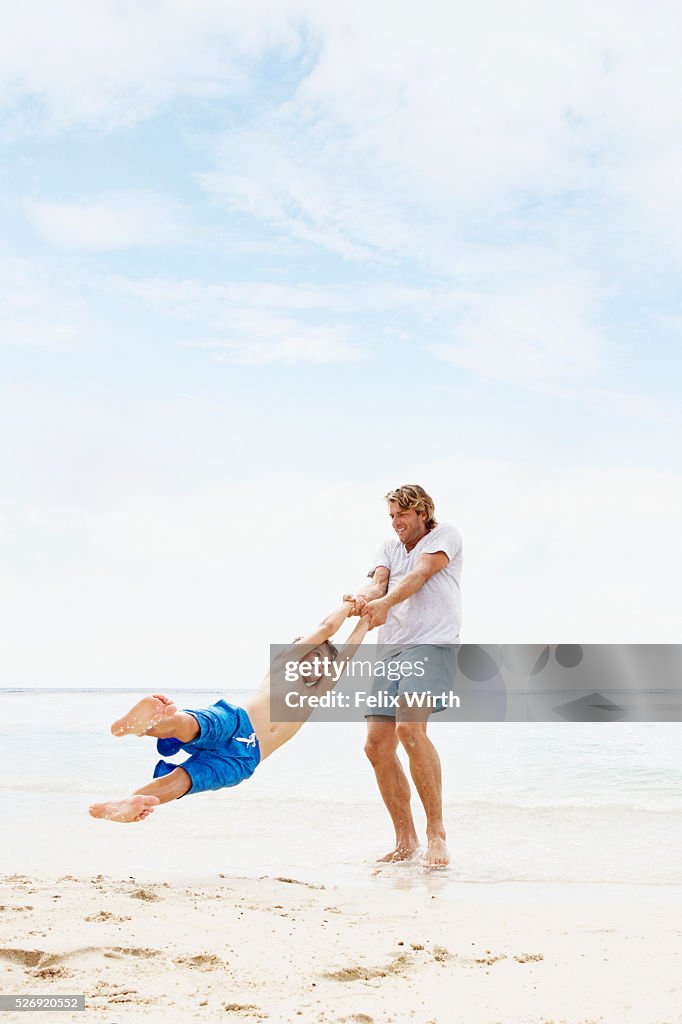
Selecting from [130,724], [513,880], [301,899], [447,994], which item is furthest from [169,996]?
[513,880]

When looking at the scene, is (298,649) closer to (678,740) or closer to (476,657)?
(678,740)

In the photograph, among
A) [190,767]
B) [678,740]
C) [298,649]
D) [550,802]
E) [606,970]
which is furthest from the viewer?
[678,740]

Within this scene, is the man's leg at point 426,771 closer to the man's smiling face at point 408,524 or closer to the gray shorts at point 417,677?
the gray shorts at point 417,677

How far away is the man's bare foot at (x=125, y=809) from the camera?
9.22 ft

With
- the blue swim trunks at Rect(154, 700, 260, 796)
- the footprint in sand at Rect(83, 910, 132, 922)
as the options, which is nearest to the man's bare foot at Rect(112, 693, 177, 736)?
the blue swim trunks at Rect(154, 700, 260, 796)

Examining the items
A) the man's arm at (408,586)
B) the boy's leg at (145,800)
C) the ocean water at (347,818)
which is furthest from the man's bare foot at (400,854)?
the boy's leg at (145,800)

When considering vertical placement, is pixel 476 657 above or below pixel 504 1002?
above

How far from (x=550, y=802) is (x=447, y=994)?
378cm

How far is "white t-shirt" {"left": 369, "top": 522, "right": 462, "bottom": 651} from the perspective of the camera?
15.0 ft

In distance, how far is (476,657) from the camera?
59.1 ft

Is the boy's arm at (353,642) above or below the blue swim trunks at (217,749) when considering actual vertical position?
above

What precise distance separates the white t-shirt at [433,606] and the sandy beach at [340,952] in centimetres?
130

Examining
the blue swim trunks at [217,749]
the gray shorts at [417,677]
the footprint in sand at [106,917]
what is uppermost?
the gray shorts at [417,677]

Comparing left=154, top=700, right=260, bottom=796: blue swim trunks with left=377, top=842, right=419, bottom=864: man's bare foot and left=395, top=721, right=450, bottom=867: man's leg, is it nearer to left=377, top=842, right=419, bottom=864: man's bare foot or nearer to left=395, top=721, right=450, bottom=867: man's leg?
left=395, top=721, right=450, bottom=867: man's leg
